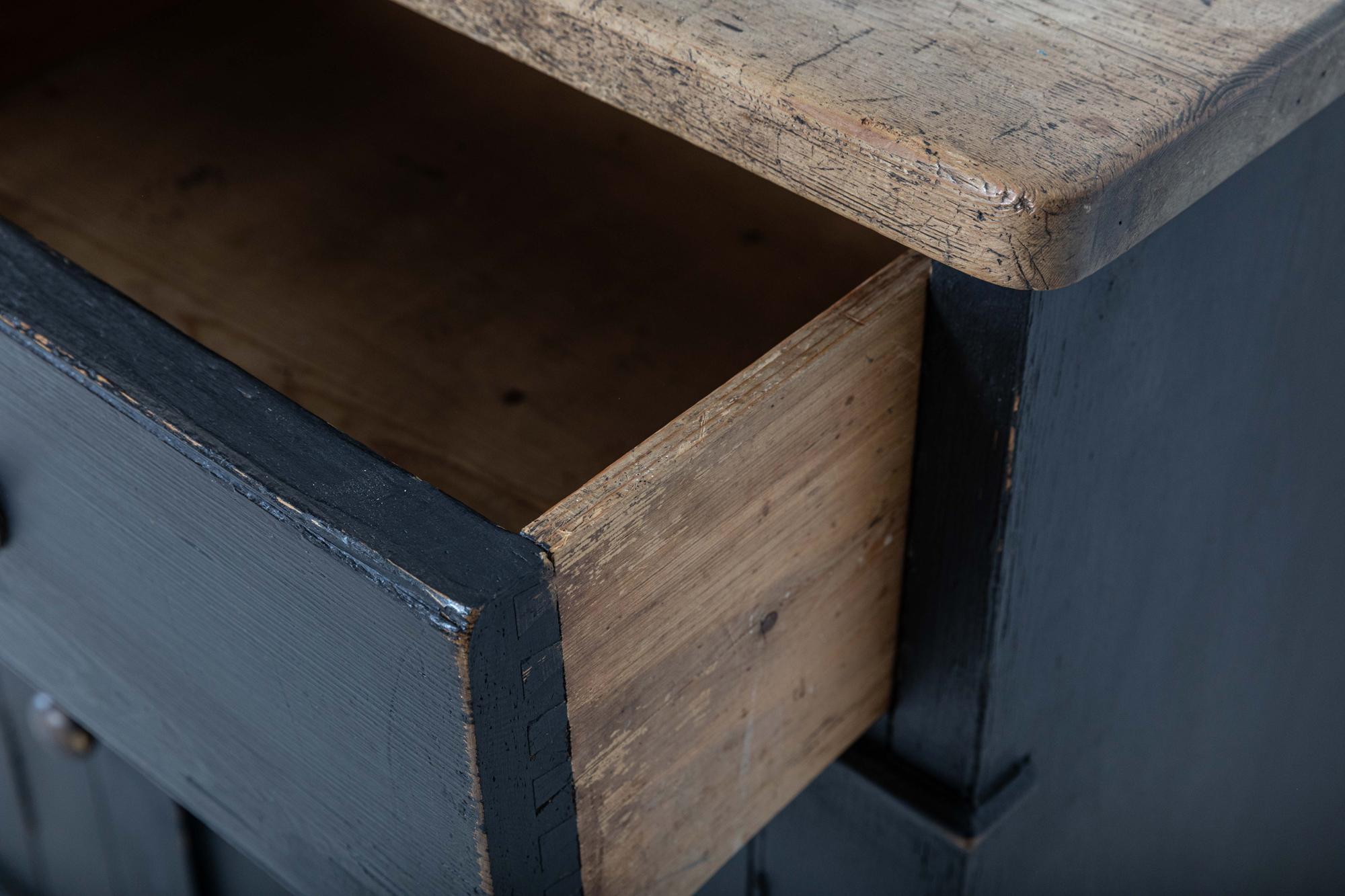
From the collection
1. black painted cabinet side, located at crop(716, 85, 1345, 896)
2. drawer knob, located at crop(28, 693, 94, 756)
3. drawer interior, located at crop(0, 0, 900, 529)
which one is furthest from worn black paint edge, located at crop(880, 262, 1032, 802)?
drawer knob, located at crop(28, 693, 94, 756)

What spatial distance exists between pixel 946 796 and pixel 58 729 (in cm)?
51

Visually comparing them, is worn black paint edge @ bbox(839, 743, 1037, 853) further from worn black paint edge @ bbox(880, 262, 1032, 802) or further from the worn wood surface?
the worn wood surface

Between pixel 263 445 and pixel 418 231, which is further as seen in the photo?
pixel 418 231

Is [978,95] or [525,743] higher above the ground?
[978,95]

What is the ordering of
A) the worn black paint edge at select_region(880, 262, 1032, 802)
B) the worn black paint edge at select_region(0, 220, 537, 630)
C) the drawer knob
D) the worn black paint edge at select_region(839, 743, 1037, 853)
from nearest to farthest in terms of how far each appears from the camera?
the worn black paint edge at select_region(0, 220, 537, 630)
the worn black paint edge at select_region(880, 262, 1032, 802)
the worn black paint edge at select_region(839, 743, 1037, 853)
the drawer knob

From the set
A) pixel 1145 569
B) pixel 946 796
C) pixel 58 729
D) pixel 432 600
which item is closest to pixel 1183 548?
pixel 1145 569

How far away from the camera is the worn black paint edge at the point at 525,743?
1.10 ft

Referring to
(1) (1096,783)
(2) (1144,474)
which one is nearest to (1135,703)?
(1) (1096,783)

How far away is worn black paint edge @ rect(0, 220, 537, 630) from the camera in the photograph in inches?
13.1

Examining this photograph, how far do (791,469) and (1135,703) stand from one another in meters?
0.30

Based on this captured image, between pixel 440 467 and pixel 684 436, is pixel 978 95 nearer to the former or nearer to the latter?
pixel 684 436

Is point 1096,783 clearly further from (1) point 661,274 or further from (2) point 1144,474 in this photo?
(1) point 661,274

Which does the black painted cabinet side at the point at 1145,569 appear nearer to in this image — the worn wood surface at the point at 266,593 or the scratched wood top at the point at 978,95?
the scratched wood top at the point at 978,95

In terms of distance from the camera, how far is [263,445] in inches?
14.3
